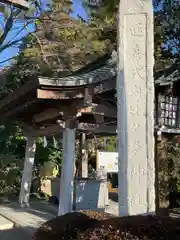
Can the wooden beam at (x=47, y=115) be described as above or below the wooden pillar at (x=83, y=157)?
above

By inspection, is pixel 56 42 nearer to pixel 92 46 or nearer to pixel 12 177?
pixel 92 46

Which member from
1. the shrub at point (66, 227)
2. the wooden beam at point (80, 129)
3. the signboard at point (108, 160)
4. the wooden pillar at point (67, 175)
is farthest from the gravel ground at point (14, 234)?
A: the signboard at point (108, 160)

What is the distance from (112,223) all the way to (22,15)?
825 centimetres

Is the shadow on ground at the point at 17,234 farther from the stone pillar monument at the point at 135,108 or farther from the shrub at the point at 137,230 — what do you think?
the shrub at the point at 137,230

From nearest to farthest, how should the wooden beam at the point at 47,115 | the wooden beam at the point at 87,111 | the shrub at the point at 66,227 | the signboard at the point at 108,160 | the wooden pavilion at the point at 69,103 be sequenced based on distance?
the shrub at the point at 66,227 → the wooden pavilion at the point at 69,103 → the wooden beam at the point at 87,111 → the wooden beam at the point at 47,115 → the signboard at the point at 108,160

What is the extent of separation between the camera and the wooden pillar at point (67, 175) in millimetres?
7270

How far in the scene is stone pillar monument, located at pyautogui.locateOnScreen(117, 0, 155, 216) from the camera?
4566 mm

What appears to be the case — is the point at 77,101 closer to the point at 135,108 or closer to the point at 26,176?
the point at 135,108

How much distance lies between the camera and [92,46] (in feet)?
38.5

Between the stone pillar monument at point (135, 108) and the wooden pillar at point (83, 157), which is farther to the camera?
the wooden pillar at point (83, 157)

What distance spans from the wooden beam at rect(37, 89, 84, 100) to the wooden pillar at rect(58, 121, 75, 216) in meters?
0.88

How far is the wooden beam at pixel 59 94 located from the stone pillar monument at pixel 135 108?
209 cm

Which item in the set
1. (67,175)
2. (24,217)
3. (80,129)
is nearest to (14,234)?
(24,217)

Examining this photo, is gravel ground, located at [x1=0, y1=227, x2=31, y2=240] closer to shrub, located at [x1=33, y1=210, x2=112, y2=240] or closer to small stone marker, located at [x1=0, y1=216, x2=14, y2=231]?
small stone marker, located at [x1=0, y1=216, x2=14, y2=231]
